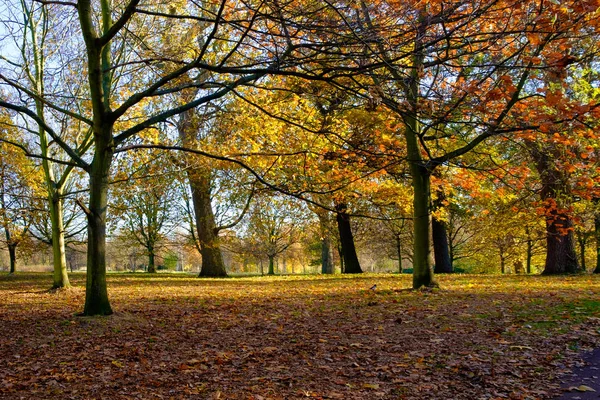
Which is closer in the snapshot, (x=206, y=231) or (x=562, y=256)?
(x=562, y=256)

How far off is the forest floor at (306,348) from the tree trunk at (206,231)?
995cm

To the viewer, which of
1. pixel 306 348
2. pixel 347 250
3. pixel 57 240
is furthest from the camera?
pixel 347 250

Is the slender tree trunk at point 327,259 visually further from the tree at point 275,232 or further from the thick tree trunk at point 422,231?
the thick tree trunk at point 422,231

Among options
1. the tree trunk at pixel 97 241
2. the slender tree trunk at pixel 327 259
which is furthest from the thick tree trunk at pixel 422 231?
the slender tree trunk at pixel 327 259

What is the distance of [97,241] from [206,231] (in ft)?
37.9

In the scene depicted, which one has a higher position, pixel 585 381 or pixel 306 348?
pixel 306 348

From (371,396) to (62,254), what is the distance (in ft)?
34.7

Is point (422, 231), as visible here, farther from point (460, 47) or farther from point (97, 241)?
point (97, 241)

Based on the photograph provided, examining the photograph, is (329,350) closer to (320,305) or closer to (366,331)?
(366,331)

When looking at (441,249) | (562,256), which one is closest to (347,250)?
(441,249)

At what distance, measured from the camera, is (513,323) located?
621 centimetres

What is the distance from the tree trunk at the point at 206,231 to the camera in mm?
18672

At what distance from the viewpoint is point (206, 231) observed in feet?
61.4

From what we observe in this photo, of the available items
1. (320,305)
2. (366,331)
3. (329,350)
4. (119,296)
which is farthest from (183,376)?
(119,296)
